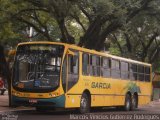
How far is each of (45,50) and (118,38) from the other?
25.6 metres

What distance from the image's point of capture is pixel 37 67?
66.7 feet

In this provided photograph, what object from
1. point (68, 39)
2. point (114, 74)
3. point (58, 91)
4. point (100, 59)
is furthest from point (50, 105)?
point (68, 39)

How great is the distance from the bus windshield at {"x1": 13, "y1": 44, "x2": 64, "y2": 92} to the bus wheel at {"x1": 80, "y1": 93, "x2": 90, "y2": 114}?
2.35 metres

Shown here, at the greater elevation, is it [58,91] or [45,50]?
[45,50]

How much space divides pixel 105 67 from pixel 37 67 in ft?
16.5

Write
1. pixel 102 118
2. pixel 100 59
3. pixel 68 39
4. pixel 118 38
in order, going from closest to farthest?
pixel 102 118 < pixel 100 59 < pixel 68 39 < pixel 118 38

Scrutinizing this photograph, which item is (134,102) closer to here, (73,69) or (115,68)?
(115,68)

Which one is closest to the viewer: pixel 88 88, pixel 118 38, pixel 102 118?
pixel 102 118

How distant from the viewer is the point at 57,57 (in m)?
20.4

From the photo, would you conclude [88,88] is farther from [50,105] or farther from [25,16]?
[25,16]

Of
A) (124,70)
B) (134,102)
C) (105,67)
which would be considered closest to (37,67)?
(105,67)

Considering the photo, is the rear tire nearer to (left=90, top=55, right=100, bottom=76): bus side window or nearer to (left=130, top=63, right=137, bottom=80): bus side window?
(left=130, top=63, right=137, bottom=80): bus side window

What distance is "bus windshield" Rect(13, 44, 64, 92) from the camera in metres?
20.0

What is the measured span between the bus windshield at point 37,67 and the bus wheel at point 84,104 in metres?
2.35
